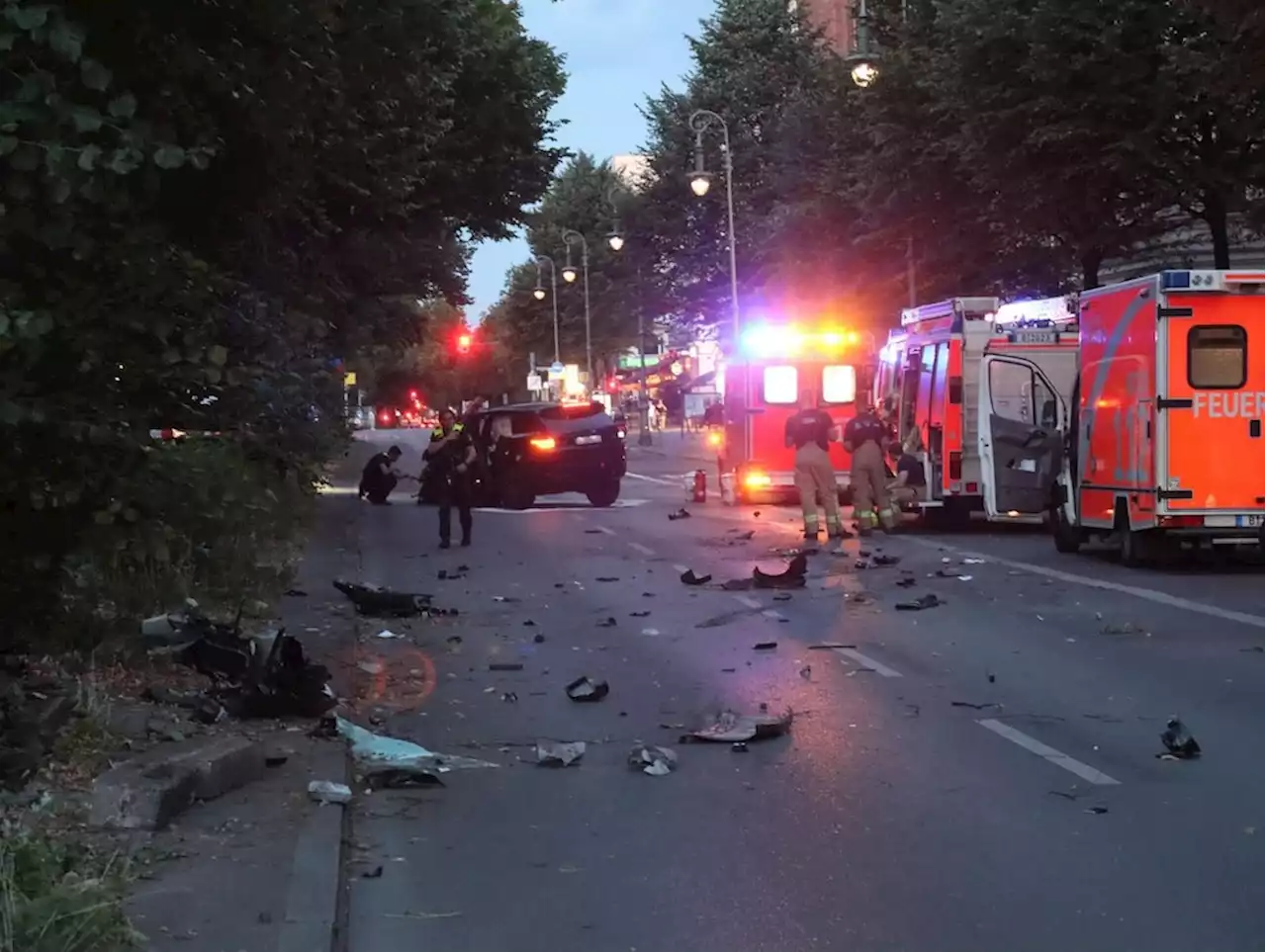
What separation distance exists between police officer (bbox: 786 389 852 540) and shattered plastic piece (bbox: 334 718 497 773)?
12.8 meters

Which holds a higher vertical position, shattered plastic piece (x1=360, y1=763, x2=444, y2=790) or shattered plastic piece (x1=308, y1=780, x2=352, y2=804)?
shattered plastic piece (x1=308, y1=780, x2=352, y2=804)

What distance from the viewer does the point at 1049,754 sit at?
8594 millimetres

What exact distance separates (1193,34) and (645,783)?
19.1 m

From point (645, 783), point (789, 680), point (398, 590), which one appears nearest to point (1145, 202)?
point (398, 590)

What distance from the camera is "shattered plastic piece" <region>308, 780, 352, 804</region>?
757cm

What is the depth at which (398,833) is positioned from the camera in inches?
284

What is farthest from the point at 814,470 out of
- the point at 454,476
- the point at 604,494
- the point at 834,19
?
the point at 834,19

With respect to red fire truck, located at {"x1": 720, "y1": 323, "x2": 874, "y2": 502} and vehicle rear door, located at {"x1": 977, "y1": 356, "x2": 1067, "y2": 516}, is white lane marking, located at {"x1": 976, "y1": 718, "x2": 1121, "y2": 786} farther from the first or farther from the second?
red fire truck, located at {"x1": 720, "y1": 323, "x2": 874, "y2": 502}

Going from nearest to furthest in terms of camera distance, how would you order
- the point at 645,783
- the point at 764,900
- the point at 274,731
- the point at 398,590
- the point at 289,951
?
the point at 289,951
the point at 764,900
the point at 645,783
the point at 274,731
the point at 398,590

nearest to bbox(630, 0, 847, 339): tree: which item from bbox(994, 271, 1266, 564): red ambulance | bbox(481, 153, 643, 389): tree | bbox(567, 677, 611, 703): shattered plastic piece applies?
bbox(481, 153, 643, 389): tree

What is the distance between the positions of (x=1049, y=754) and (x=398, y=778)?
3373 millimetres

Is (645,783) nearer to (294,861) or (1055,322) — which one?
(294,861)

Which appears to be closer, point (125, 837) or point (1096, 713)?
point (125, 837)

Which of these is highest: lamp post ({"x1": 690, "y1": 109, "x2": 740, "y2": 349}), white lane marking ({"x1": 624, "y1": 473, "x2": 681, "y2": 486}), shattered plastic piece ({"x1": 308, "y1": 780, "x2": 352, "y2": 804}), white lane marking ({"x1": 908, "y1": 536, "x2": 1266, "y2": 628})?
lamp post ({"x1": 690, "y1": 109, "x2": 740, "y2": 349})
